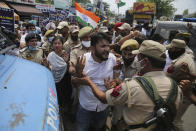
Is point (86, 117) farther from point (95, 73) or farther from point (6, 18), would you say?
point (6, 18)

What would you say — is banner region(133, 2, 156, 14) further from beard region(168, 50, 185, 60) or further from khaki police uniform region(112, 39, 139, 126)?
khaki police uniform region(112, 39, 139, 126)

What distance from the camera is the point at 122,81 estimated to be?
2320mm

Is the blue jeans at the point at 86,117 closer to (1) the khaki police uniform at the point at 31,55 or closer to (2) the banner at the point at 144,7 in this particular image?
(1) the khaki police uniform at the point at 31,55

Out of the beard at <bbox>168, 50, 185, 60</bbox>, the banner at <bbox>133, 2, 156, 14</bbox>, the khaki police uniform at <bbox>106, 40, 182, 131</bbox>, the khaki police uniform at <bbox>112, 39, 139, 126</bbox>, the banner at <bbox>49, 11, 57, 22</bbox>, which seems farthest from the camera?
the banner at <bbox>133, 2, 156, 14</bbox>

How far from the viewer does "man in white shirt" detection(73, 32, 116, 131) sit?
6.37 feet

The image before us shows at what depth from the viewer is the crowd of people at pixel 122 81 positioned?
4.16 feet

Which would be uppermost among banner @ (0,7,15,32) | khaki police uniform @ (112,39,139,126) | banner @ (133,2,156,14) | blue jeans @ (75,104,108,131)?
banner @ (133,2,156,14)

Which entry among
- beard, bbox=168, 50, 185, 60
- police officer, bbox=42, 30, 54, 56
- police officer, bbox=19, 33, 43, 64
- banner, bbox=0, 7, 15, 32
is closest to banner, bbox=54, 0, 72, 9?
police officer, bbox=42, 30, 54, 56

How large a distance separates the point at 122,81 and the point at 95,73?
556 mm

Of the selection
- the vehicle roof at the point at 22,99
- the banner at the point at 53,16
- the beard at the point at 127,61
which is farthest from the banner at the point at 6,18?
the banner at the point at 53,16

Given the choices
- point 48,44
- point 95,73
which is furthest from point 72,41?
point 95,73

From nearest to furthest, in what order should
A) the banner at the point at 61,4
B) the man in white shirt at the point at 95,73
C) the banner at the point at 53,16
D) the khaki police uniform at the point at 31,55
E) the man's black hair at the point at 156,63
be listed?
the man's black hair at the point at 156,63, the man in white shirt at the point at 95,73, the khaki police uniform at the point at 31,55, the banner at the point at 53,16, the banner at the point at 61,4

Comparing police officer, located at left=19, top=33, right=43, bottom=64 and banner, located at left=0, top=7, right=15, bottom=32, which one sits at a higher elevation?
banner, located at left=0, top=7, right=15, bottom=32

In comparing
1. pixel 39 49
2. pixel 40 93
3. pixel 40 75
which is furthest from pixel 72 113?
pixel 40 93
